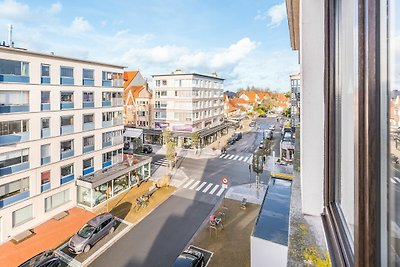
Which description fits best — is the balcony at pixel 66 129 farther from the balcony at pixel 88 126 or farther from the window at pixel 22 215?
the window at pixel 22 215

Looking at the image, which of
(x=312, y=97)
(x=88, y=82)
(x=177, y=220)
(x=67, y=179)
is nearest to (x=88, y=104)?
(x=88, y=82)

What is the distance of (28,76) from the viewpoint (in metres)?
13.8

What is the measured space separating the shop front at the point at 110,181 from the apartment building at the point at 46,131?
37 cm

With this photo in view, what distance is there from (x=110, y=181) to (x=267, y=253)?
43.4 feet

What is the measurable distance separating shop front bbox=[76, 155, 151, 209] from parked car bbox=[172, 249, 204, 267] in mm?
7739

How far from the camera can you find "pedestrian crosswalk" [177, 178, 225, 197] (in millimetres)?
19328

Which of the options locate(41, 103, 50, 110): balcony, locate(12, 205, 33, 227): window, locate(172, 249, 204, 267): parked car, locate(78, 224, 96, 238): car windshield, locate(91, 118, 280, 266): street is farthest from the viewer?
locate(41, 103, 50, 110): balcony

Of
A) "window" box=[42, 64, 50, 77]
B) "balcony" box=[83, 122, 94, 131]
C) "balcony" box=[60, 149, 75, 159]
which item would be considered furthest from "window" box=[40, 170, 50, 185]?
"window" box=[42, 64, 50, 77]

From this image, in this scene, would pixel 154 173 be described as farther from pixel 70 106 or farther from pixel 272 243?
pixel 272 243

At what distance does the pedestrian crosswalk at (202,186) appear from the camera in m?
19.3

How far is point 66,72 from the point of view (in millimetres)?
16016

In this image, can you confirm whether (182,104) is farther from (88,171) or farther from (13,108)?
(13,108)

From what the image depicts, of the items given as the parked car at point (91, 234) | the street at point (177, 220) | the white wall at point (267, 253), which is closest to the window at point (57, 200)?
the parked car at point (91, 234)

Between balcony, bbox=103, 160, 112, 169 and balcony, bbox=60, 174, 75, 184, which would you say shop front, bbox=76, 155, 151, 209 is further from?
balcony, bbox=103, 160, 112, 169
